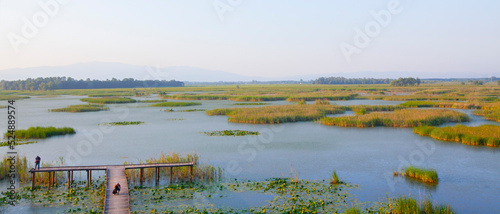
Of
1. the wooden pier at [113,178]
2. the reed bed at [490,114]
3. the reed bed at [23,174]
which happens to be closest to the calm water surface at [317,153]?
the reed bed at [23,174]

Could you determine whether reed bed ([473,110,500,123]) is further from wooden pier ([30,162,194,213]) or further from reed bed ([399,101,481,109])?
wooden pier ([30,162,194,213])

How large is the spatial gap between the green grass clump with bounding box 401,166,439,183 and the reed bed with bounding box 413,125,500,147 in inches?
410

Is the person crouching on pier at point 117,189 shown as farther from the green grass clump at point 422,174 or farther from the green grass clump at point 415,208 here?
the green grass clump at point 422,174

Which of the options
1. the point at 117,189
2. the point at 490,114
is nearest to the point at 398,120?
the point at 490,114

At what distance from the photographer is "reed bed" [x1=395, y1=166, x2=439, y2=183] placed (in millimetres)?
18672

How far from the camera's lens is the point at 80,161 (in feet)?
77.3

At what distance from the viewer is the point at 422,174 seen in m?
19.0

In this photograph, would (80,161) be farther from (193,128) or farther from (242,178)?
(193,128)

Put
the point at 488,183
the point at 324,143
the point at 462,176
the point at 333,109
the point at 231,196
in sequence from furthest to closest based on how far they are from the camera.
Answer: the point at 333,109
the point at 324,143
the point at 462,176
the point at 488,183
the point at 231,196

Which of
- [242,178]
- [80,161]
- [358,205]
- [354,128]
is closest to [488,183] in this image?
[358,205]

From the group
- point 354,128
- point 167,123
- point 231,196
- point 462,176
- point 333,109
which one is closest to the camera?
point 231,196

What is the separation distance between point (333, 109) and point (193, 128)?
19.2 meters

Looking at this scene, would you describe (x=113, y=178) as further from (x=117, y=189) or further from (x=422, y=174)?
(x=422, y=174)

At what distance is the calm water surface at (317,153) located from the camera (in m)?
17.8
